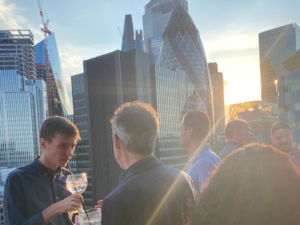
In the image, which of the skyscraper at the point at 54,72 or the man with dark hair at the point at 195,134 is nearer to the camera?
the man with dark hair at the point at 195,134

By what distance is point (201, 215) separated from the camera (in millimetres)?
1002

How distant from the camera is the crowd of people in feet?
3.13

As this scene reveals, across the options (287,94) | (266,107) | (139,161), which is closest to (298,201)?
(139,161)

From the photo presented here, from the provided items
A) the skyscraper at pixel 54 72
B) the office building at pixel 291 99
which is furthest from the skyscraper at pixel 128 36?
the office building at pixel 291 99

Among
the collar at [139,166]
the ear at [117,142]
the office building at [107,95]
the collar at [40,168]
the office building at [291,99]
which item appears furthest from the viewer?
the office building at [107,95]

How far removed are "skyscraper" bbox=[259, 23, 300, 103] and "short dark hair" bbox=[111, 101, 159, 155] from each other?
343 ft

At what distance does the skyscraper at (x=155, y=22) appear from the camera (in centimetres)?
15338

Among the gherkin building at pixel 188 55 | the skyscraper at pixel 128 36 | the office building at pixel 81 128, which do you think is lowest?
the office building at pixel 81 128

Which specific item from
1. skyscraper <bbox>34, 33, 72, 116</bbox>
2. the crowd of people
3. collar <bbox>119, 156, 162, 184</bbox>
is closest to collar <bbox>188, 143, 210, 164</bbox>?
the crowd of people

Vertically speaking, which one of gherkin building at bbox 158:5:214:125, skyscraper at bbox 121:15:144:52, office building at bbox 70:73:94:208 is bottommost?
office building at bbox 70:73:94:208

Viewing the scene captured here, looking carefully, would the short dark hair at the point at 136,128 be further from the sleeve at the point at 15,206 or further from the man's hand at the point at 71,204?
the sleeve at the point at 15,206

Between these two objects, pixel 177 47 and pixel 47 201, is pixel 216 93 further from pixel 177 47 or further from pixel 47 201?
pixel 47 201

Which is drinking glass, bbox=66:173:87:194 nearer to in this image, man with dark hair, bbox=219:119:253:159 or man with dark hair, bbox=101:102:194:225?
man with dark hair, bbox=101:102:194:225

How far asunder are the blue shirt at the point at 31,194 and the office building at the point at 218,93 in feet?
407
